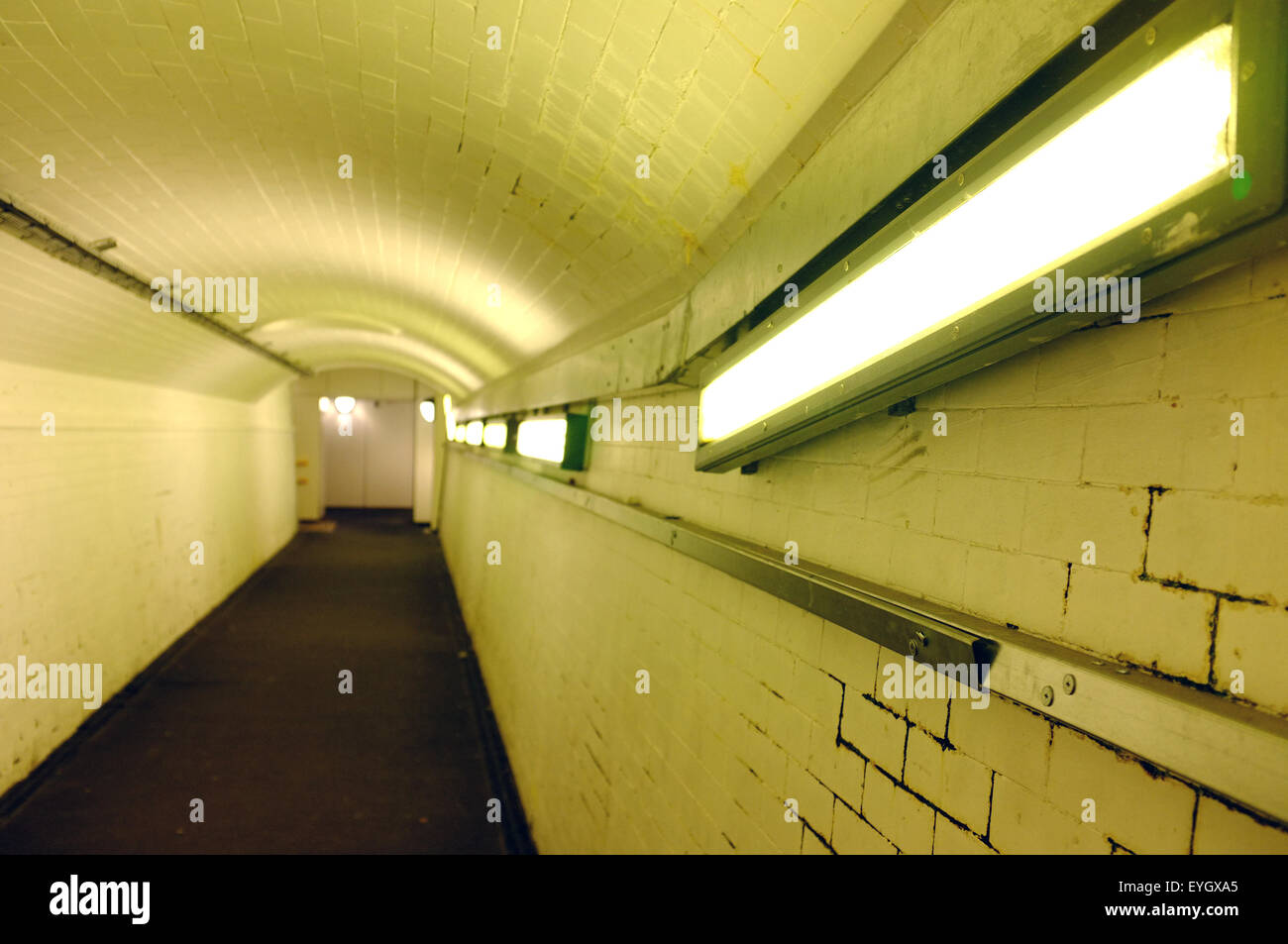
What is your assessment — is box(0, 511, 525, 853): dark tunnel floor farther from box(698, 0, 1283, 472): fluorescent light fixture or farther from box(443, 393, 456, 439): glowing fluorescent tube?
box(443, 393, 456, 439): glowing fluorescent tube

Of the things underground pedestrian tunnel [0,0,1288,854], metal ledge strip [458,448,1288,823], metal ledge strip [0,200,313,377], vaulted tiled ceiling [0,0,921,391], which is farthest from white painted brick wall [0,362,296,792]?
metal ledge strip [458,448,1288,823]

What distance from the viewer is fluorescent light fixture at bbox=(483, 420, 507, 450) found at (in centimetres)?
748

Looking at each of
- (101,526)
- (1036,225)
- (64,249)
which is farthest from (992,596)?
(101,526)

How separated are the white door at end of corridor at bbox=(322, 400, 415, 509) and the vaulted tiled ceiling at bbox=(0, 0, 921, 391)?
17819 mm

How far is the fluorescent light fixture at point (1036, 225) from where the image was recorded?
91 centimetres

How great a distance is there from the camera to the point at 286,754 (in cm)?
599

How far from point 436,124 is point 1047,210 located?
2.65 metres

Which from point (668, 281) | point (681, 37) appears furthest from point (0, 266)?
point (681, 37)

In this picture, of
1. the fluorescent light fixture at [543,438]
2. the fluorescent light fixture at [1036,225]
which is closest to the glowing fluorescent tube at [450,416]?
the fluorescent light fixture at [543,438]

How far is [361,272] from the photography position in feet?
19.6

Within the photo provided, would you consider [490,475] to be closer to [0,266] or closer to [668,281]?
[0,266]

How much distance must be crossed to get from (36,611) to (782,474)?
6.16 meters

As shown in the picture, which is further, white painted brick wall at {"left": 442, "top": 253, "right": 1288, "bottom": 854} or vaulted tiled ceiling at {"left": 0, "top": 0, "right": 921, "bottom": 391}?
vaulted tiled ceiling at {"left": 0, "top": 0, "right": 921, "bottom": 391}

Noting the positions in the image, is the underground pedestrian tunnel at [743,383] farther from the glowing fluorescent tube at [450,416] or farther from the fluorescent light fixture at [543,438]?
the glowing fluorescent tube at [450,416]
